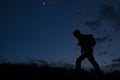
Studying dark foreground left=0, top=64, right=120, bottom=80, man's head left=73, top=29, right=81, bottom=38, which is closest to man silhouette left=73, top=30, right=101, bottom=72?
man's head left=73, top=29, right=81, bottom=38

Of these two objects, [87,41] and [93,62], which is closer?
[87,41]

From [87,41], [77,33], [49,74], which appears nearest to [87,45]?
[87,41]

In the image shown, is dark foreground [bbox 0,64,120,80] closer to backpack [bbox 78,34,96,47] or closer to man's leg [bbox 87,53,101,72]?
man's leg [bbox 87,53,101,72]

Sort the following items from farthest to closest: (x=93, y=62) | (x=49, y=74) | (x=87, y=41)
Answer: (x=93, y=62) < (x=87, y=41) < (x=49, y=74)

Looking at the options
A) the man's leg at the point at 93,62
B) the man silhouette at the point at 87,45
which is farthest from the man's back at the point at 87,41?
the man's leg at the point at 93,62

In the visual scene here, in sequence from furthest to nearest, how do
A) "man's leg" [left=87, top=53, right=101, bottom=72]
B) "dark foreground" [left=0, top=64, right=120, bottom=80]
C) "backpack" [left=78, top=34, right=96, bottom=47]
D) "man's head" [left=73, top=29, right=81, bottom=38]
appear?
"man's leg" [left=87, top=53, right=101, bottom=72]
"man's head" [left=73, top=29, right=81, bottom=38]
"backpack" [left=78, top=34, right=96, bottom=47]
"dark foreground" [left=0, top=64, right=120, bottom=80]

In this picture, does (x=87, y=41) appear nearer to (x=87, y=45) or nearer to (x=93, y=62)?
(x=87, y=45)

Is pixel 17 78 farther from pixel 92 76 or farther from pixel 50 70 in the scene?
pixel 92 76

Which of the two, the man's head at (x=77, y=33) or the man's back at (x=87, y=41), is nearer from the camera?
the man's back at (x=87, y=41)

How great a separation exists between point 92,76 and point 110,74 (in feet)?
4.28

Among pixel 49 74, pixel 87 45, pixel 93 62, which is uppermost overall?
pixel 87 45

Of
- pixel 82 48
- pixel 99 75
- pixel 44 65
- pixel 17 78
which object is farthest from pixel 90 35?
pixel 17 78

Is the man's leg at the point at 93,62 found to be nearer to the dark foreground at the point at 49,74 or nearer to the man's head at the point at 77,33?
the dark foreground at the point at 49,74

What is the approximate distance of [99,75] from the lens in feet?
41.0
